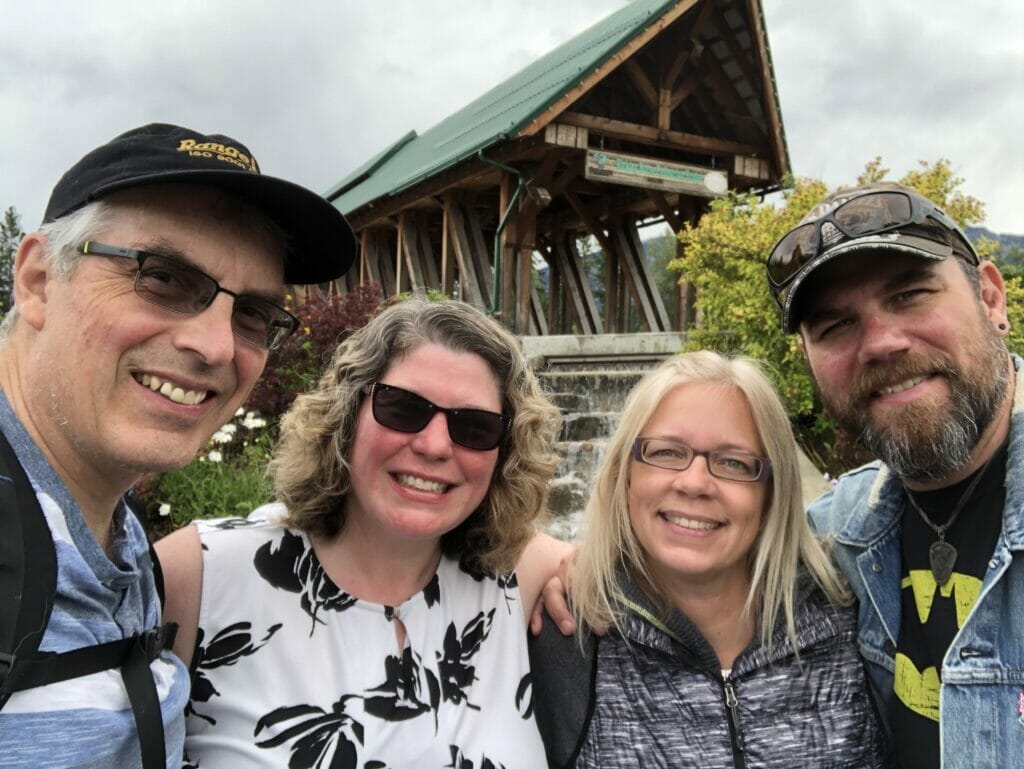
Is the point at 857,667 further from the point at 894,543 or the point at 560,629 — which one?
the point at 560,629

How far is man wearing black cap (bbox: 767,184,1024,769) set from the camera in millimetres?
1989

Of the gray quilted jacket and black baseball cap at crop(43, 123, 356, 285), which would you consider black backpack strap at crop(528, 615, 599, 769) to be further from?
black baseball cap at crop(43, 123, 356, 285)

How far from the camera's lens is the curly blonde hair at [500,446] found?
2287mm

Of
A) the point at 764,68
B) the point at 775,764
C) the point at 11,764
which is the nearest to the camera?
the point at 11,764

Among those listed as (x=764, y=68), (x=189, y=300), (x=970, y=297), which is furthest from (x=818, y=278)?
(x=764, y=68)

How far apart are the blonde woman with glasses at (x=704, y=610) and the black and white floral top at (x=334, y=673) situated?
248mm

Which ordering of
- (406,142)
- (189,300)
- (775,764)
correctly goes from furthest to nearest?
(406,142) < (775,764) < (189,300)

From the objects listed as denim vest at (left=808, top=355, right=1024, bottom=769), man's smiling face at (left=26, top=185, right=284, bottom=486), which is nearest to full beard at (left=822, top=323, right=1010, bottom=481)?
denim vest at (left=808, top=355, right=1024, bottom=769)

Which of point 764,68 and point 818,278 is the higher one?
point 764,68

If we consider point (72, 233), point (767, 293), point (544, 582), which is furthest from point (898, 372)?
point (767, 293)

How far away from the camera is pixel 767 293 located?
8.52 metres

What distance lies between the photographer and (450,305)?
2381mm

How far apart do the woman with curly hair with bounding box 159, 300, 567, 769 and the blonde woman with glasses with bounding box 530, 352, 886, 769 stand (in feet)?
0.74

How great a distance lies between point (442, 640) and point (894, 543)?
4.79ft
